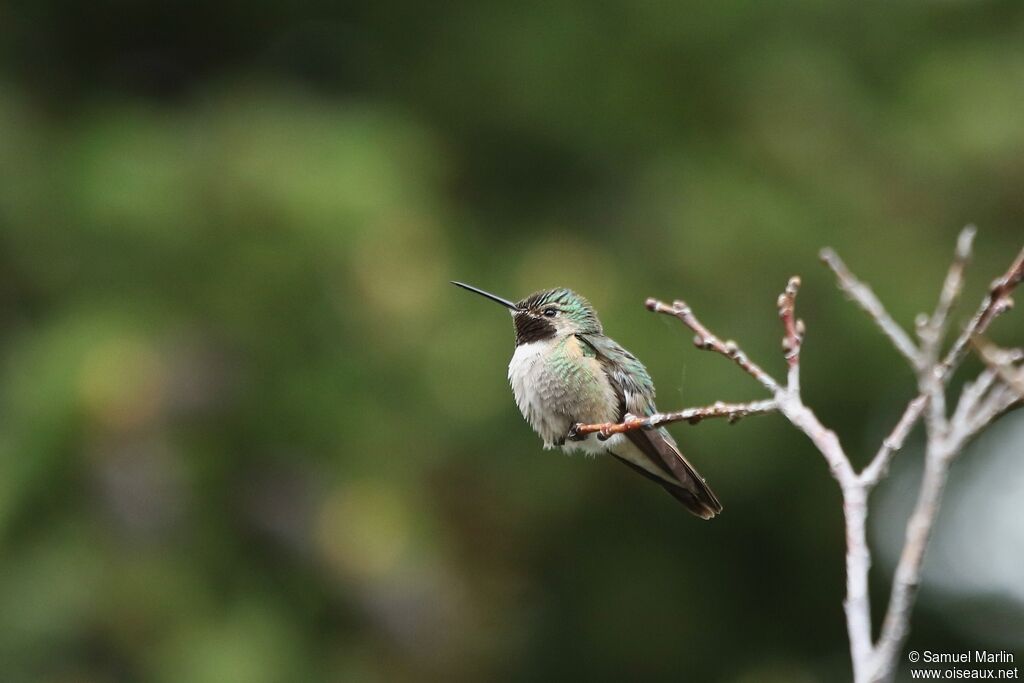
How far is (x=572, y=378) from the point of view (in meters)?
2.97

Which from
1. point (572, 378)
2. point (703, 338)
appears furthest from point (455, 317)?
point (703, 338)

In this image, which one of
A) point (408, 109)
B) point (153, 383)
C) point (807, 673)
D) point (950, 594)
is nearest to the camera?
point (153, 383)

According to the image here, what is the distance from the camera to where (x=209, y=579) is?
744 cm

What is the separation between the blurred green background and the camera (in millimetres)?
7297

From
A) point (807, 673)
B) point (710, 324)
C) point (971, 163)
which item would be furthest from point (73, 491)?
point (971, 163)

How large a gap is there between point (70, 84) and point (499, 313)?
14.3 ft

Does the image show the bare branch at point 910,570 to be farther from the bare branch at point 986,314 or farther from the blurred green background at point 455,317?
the blurred green background at point 455,317

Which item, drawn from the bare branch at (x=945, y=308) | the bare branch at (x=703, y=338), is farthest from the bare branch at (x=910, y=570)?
the bare branch at (x=703, y=338)

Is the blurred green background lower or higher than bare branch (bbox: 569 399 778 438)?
higher

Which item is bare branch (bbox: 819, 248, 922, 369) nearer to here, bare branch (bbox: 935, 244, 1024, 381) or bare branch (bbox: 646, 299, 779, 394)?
bare branch (bbox: 935, 244, 1024, 381)

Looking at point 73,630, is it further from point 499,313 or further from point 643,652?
point 643,652

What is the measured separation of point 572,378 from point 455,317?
512cm

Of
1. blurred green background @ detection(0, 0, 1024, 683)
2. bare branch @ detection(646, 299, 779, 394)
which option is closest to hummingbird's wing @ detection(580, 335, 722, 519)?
bare branch @ detection(646, 299, 779, 394)

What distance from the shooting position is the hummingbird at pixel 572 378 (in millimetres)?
2707
